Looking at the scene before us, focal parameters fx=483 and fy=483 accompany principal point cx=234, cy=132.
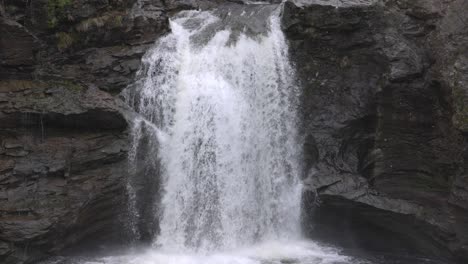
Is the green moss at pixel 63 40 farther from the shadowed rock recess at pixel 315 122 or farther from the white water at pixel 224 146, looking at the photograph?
the white water at pixel 224 146

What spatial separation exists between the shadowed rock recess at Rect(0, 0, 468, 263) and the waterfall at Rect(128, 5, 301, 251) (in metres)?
0.45

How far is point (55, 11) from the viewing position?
1260 centimetres

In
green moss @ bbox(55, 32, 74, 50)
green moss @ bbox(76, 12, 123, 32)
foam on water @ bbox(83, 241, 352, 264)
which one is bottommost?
foam on water @ bbox(83, 241, 352, 264)

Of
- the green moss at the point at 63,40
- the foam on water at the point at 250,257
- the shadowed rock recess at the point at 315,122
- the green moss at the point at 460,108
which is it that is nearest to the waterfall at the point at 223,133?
the foam on water at the point at 250,257

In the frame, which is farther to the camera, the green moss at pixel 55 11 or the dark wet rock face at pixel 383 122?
the green moss at pixel 55 11

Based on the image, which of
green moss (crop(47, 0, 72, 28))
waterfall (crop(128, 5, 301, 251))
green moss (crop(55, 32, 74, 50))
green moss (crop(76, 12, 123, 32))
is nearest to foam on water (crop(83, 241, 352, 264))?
waterfall (crop(128, 5, 301, 251))

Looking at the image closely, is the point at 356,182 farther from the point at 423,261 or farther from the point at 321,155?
the point at 423,261

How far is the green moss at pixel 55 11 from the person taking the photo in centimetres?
1252

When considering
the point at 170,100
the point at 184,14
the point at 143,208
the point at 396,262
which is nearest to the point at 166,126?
the point at 170,100

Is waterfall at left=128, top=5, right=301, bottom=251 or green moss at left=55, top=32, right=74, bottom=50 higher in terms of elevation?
green moss at left=55, top=32, right=74, bottom=50

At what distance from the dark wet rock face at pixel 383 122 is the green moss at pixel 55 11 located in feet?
19.4

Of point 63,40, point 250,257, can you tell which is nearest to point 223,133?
point 250,257

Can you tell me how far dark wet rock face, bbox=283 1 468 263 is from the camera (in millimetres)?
11578

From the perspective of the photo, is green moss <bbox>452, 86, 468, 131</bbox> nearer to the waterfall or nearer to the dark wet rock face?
the dark wet rock face
